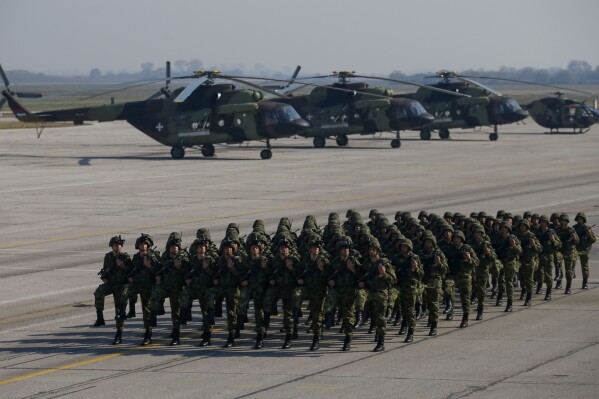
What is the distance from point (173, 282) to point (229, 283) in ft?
2.87

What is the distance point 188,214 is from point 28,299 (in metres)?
13.6

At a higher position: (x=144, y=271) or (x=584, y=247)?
(x=144, y=271)

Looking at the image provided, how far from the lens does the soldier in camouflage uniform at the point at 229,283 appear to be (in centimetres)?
1791

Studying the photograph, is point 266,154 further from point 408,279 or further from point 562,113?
point 408,279

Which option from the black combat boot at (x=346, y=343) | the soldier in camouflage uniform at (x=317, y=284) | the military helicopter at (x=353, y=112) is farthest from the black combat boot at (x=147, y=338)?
the military helicopter at (x=353, y=112)

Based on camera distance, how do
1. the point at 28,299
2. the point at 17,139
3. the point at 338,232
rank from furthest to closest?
the point at 17,139, the point at 28,299, the point at 338,232

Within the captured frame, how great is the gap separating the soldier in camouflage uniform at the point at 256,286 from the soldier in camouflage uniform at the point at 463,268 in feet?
10.9

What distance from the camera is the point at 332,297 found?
693 inches

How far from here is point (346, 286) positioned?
17.5 meters

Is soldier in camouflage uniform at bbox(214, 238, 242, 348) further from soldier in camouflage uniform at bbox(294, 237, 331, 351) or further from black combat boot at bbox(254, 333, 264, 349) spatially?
soldier in camouflage uniform at bbox(294, 237, 331, 351)

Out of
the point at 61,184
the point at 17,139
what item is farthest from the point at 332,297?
the point at 17,139

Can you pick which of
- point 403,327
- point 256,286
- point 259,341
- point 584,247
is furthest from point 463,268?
point 584,247

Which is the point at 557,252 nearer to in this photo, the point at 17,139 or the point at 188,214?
the point at 188,214

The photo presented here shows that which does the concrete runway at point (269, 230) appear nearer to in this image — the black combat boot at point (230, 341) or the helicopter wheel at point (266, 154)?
the black combat boot at point (230, 341)
